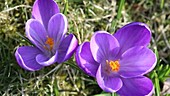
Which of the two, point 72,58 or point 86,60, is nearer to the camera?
point 86,60

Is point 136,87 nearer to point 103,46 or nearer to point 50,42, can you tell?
point 103,46

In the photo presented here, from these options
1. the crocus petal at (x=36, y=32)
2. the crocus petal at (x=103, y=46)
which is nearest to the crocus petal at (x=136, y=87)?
the crocus petal at (x=103, y=46)

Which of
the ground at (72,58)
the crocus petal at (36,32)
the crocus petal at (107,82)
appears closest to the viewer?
the crocus petal at (107,82)

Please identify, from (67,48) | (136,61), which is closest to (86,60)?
→ (67,48)

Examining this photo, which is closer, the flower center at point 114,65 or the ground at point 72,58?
the flower center at point 114,65

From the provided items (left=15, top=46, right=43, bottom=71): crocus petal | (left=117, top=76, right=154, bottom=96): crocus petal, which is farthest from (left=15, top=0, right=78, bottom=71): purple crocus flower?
(left=117, top=76, right=154, bottom=96): crocus petal

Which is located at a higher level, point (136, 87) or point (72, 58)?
point (72, 58)

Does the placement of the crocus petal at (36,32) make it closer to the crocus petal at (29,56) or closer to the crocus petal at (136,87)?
the crocus petal at (29,56)

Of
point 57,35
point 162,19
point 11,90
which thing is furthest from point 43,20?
point 162,19
